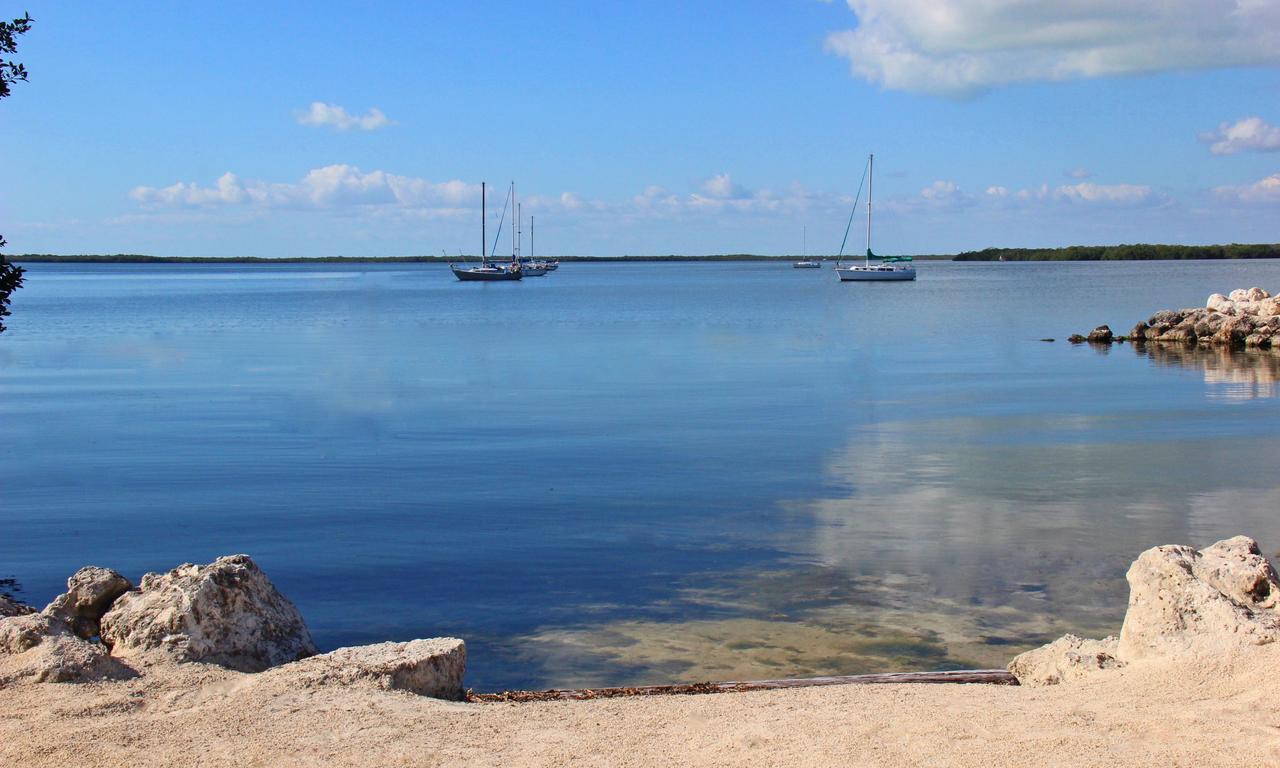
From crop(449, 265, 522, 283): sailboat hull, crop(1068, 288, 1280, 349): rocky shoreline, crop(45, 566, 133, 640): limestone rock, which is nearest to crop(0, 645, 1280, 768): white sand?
crop(45, 566, 133, 640): limestone rock

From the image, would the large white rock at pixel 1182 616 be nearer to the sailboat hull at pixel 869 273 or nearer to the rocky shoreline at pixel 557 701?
the rocky shoreline at pixel 557 701

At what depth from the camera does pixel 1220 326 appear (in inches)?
1395

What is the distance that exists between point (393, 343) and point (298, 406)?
1937cm

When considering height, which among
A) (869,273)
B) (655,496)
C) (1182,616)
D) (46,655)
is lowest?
(655,496)

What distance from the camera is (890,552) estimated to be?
35.2ft

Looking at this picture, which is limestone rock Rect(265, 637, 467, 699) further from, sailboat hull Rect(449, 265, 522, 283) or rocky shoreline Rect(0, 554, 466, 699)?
sailboat hull Rect(449, 265, 522, 283)

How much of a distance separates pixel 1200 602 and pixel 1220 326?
31.9 m

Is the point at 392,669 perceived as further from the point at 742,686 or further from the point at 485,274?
the point at 485,274

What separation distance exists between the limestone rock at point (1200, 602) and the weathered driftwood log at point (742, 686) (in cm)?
82

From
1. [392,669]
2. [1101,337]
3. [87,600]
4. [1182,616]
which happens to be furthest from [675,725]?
[1101,337]

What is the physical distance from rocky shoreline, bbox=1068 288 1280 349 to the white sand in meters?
31.1

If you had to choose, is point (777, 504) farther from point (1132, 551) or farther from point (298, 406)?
point (298, 406)

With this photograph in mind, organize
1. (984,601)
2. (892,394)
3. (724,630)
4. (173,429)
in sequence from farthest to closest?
(892,394) → (173,429) → (984,601) → (724,630)

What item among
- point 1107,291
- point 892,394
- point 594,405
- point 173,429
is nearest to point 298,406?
point 173,429
